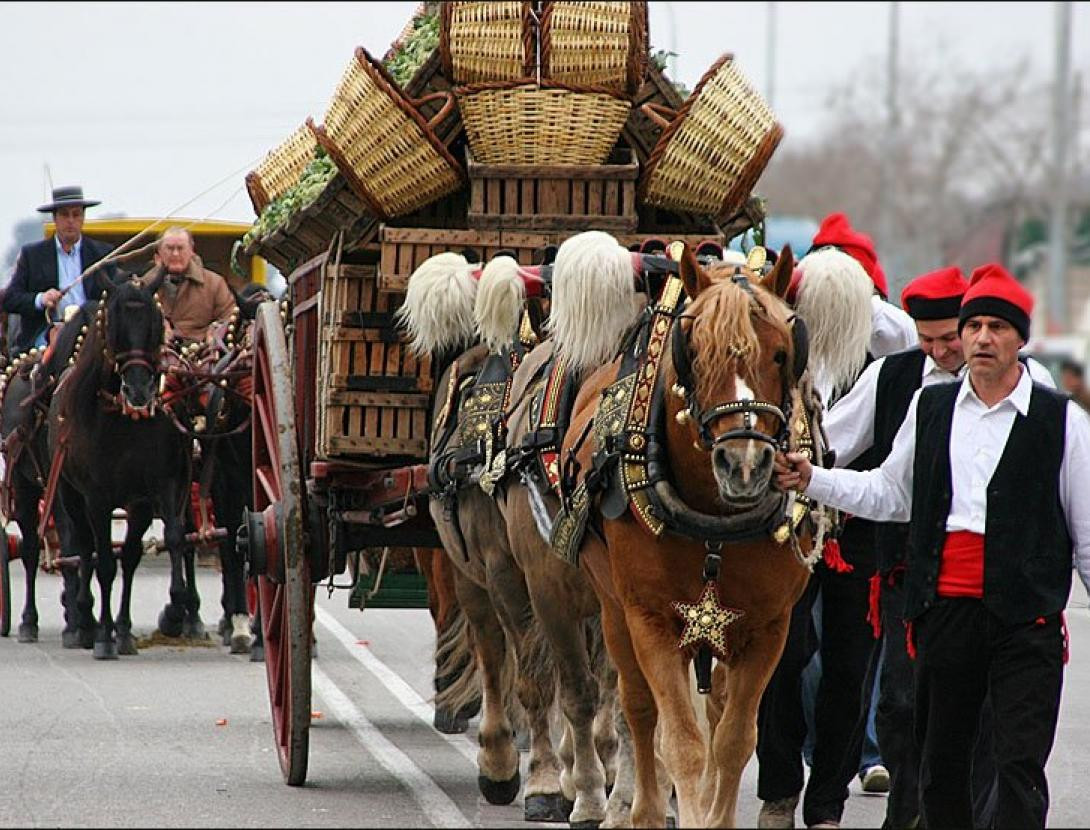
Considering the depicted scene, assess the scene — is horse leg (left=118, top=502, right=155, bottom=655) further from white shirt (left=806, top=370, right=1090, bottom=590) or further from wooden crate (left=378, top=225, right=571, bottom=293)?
white shirt (left=806, top=370, right=1090, bottom=590)

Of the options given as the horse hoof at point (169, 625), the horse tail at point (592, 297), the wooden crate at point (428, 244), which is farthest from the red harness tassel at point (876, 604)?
the horse hoof at point (169, 625)

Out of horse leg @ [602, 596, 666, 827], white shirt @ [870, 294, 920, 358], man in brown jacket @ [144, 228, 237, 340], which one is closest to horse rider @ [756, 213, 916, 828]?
white shirt @ [870, 294, 920, 358]

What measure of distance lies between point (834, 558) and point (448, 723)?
11.0 feet

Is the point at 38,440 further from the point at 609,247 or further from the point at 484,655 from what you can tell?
the point at 609,247

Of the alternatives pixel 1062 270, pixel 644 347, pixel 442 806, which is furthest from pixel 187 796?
pixel 1062 270

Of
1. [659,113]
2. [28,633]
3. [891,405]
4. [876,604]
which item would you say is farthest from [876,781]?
[28,633]

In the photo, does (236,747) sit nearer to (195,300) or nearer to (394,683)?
(394,683)

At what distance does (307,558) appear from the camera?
360 inches

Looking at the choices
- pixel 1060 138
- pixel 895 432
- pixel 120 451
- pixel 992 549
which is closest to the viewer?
pixel 992 549

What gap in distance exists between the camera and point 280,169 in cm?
1034

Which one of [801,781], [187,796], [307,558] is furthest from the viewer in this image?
[307,558]

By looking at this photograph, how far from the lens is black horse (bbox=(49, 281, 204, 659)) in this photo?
1375 centimetres

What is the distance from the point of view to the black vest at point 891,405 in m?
7.35

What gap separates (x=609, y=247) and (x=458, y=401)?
161cm
